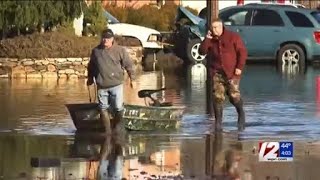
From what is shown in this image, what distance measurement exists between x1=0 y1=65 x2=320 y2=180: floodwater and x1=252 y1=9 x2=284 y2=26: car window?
8.38 meters

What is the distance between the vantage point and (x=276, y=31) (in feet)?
90.4

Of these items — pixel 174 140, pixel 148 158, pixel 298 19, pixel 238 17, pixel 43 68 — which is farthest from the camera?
pixel 238 17

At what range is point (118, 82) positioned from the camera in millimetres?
12891

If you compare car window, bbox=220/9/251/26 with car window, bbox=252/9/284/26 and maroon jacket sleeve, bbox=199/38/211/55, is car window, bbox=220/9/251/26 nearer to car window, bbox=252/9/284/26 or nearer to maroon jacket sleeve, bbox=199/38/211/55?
car window, bbox=252/9/284/26

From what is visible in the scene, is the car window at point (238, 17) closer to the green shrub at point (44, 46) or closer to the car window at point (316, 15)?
the car window at point (316, 15)

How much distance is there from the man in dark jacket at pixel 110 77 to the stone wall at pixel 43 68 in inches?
389

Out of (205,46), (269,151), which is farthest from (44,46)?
(269,151)

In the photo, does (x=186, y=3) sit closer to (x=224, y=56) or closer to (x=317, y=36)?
(x=317, y=36)

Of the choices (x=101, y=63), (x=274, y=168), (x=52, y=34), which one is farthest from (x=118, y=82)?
(x=52, y=34)

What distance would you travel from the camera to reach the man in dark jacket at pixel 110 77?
1284cm

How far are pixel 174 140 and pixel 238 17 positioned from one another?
15.9 metres

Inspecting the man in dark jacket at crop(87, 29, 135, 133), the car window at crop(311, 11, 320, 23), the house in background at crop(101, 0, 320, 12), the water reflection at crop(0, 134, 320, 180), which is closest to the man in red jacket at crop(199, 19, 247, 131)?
the water reflection at crop(0, 134, 320, 180)

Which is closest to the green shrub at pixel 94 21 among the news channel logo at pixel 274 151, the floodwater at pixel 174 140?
the floodwater at pixel 174 140

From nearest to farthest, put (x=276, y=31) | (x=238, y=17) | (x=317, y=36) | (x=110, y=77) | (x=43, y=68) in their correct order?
(x=110, y=77), (x=43, y=68), (x=317, y=36), (x=276, y=31), (x=238, y=17)
